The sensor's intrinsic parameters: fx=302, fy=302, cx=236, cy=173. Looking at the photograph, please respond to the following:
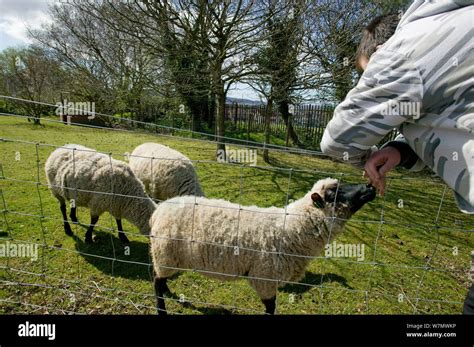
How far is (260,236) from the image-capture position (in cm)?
303

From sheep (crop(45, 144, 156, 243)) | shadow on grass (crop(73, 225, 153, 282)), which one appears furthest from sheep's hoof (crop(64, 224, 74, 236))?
sheep (crop(45, 144, 156, 243))

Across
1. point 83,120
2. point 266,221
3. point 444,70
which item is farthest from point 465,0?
point 83,120

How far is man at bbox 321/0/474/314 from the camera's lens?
3.81 ft

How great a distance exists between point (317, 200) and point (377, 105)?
1.80 m

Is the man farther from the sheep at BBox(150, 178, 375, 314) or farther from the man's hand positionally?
the sheep at BBox(150, 178, 375, 314)

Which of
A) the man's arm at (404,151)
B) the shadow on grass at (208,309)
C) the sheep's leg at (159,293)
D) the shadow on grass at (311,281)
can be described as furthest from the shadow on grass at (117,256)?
the man's arm at (404,151)

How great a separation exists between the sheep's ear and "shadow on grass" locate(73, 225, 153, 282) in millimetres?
2405

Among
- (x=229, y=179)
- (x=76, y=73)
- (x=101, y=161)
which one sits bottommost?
(x=229, y=179)

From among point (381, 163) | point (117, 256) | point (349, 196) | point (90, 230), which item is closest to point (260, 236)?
point (349, 196)

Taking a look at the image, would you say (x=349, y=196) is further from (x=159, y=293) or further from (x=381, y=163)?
(x=159, y=293)

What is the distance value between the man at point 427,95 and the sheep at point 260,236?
1607 millimetres
